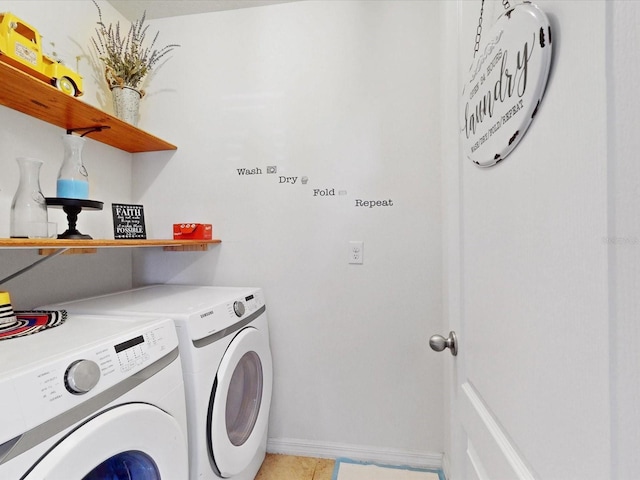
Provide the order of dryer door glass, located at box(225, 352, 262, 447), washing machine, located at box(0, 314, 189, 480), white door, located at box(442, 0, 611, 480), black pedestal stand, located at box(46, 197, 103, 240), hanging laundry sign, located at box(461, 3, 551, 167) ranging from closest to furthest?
white door, located at box(442, 0, 611, 480)
hanging laundry sign, located at box(461, 3, 551, 167)
washing machine, located at box(0, 314, 189, 480)
black pedestal stand, located at box(46, 197, 103, 240)
dryer door glass, located at box(225, 352, 262, 447)

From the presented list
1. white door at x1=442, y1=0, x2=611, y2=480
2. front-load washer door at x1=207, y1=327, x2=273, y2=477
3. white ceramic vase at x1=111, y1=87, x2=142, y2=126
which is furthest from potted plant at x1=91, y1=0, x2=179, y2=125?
white door at x1=442, y1=0, x2=611, y2=480

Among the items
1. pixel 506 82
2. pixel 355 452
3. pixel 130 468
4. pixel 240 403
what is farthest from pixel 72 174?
pixel 355 452

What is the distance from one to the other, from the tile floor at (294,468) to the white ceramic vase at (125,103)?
193 cm

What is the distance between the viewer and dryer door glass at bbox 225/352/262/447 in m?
1.25

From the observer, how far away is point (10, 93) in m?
1.05

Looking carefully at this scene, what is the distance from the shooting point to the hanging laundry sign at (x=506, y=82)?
418 millimetres

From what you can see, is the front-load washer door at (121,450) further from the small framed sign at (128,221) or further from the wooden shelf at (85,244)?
the small framed sign at (128,221)

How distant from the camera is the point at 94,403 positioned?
2.09 feet

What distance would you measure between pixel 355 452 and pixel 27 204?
1831 mm

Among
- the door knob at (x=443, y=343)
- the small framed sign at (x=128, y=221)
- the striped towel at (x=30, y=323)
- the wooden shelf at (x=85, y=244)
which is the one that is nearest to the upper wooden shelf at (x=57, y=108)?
the small framed sign at (x=128, y=221)

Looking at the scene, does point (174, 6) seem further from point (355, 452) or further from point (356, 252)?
point (355, 452)

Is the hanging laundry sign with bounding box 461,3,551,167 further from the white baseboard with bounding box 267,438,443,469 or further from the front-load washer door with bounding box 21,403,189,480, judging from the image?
the white baseboard with bounding box 267,438,443,469

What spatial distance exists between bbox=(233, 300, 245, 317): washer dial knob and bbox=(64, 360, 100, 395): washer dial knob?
615 mm

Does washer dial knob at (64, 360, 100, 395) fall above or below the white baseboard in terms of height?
above
